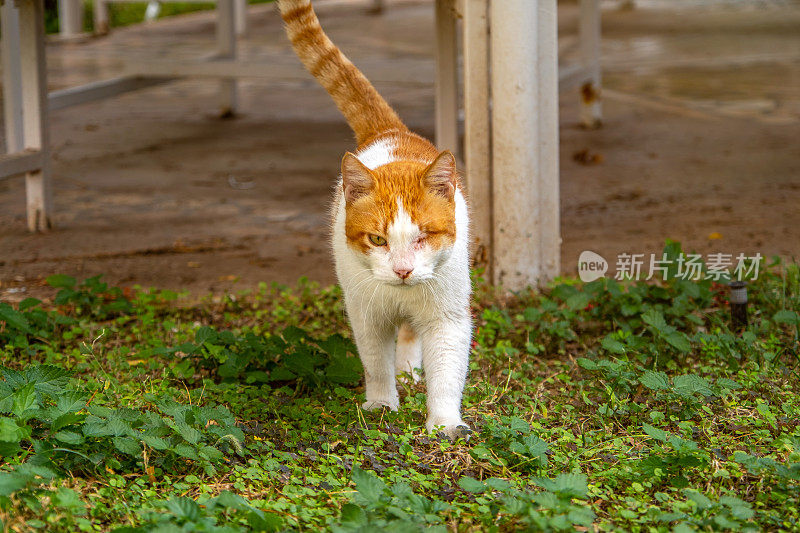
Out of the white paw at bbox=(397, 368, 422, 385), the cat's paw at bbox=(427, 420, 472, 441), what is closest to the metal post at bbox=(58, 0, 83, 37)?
the white paw at bbox=(397, 368, 422, 385)

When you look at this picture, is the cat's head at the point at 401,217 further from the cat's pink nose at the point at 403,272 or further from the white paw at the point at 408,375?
the white paw at the point at 408,375

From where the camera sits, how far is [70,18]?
11820 millimetres

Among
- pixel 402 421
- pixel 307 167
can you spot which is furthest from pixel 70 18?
pixel 402 421

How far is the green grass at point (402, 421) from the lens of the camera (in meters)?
2.23

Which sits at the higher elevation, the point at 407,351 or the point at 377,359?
the point at 377,359

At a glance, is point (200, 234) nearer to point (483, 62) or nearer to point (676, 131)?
point (483, 62)

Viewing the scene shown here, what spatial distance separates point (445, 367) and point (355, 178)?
1.96ft

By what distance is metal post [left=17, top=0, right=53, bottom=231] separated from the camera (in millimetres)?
4734

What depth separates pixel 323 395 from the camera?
3082 mm

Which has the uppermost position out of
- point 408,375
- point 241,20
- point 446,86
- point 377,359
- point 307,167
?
point 241,20

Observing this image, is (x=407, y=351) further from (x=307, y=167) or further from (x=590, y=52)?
(x=590, y=52)

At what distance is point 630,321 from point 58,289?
2.38m

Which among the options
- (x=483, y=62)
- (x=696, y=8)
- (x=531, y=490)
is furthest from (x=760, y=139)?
(x=696, y=8)

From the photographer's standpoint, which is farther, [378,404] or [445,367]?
→ [378,404]
